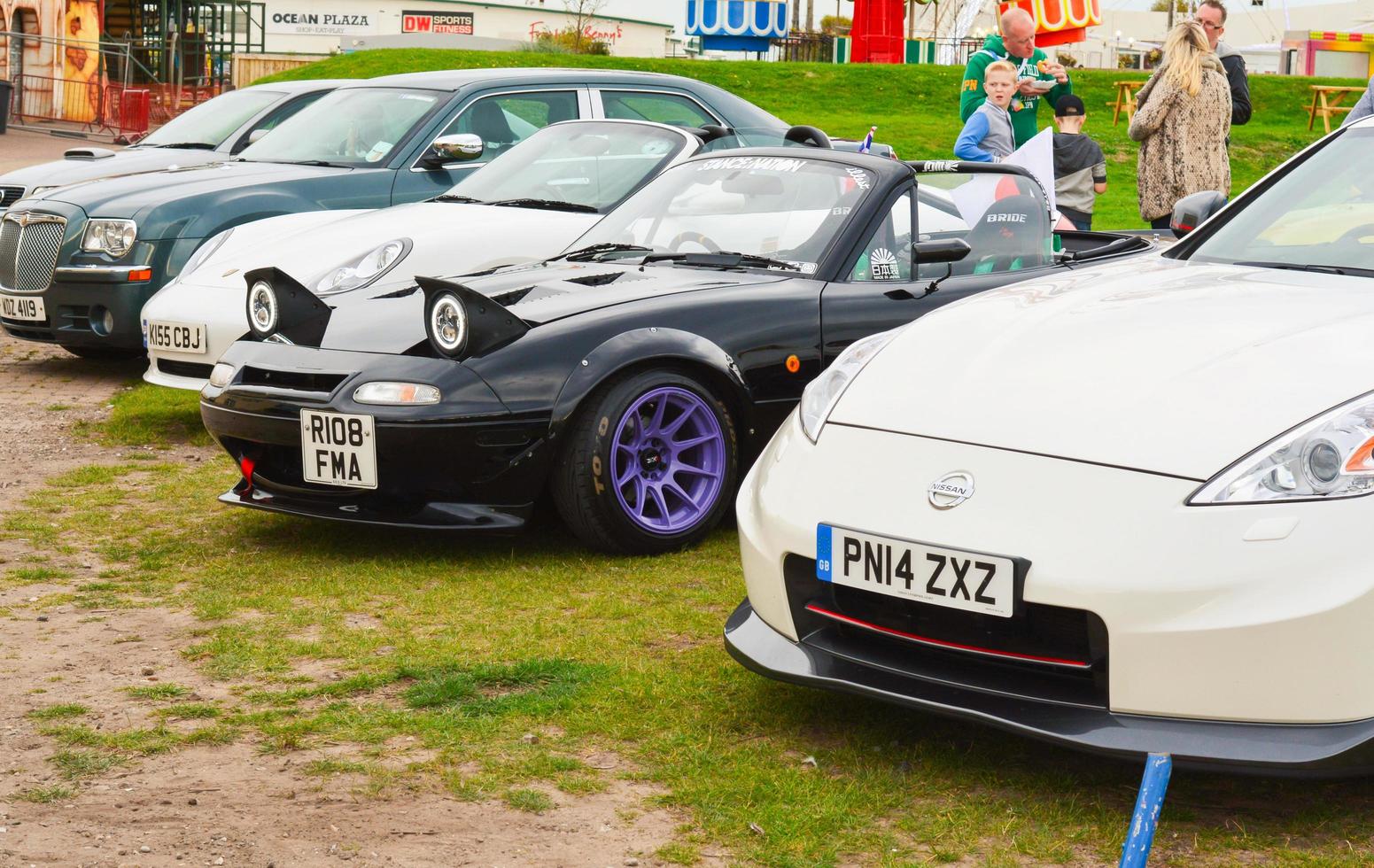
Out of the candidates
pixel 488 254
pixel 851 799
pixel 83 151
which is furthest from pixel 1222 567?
pixel 83 151

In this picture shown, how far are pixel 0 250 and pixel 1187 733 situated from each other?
768cm

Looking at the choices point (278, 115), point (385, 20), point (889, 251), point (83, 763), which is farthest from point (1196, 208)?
point (385, 20)

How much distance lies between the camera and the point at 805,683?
3242mm

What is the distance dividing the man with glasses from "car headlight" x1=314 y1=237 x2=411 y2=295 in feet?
15.5

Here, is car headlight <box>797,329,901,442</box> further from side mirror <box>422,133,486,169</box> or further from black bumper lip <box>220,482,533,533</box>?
side mirror <box>422,133,486,169</box>

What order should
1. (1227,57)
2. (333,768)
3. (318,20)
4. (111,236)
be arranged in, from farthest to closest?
(318,20) → (1227,57) → (111,236) → (333,768)

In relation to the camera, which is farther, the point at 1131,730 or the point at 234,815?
the point at 234,815

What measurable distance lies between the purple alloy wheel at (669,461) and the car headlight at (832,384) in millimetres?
1238

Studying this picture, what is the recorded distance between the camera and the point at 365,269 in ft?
22.3

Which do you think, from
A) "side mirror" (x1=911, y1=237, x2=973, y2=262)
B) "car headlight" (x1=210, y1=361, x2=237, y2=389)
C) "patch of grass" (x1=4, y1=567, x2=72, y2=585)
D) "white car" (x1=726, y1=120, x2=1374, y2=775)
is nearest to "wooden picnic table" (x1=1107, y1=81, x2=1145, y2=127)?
"side mirror" (x1=911, y1=237, x2=973, y2=262)

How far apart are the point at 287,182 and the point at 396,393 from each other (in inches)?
163

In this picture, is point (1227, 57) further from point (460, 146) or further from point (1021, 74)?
point (460, 146)

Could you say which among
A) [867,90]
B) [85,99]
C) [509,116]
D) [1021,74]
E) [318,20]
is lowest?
[509,116]

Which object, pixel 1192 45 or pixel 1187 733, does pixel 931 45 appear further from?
pixel 1187 733
